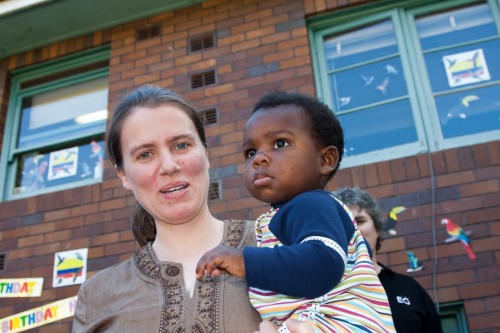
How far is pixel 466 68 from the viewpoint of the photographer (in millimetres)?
4543

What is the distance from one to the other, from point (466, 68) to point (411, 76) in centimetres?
47

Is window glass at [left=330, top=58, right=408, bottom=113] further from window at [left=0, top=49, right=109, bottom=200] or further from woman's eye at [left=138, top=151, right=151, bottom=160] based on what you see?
woman's eye at [left=138, top=151, right=151, bottom=160]

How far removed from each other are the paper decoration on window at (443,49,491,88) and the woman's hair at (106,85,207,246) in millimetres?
3095

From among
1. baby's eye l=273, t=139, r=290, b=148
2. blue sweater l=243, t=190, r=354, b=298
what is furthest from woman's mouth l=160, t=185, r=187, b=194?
blue sweater l=243, t=190, r=354, b=298

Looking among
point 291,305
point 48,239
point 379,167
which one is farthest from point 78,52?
point 291,305

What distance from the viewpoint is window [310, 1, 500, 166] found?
4.35 metres

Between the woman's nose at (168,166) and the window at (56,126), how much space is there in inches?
133

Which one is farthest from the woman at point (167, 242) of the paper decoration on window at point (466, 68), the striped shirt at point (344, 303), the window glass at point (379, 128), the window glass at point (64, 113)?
the window glass at point (64, 113)

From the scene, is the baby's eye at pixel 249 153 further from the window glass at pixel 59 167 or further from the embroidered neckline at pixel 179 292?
the window glass at pixel 59 167

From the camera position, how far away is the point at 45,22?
18.2 feet

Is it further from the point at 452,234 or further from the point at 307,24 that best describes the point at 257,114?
the point at 307,24

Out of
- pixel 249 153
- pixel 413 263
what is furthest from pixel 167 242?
pixel 413 263

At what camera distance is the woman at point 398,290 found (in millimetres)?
2939

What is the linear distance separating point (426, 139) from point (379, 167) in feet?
1.58
